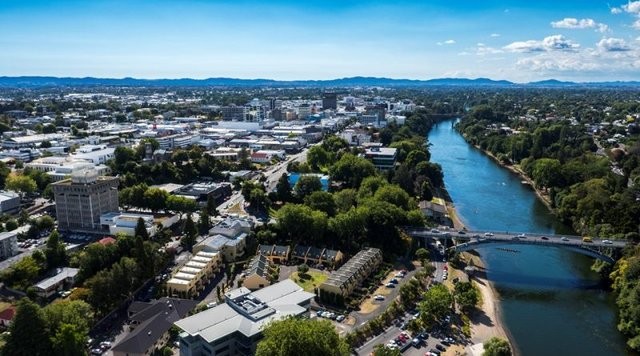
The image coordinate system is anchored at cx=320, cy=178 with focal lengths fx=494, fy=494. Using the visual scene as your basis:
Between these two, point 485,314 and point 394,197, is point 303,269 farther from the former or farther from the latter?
point 394,197

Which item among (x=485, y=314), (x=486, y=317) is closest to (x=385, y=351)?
(x=486, y=317)

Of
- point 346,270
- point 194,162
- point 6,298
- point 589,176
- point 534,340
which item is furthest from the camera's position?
point 194,162

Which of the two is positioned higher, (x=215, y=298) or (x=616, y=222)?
(x=616, y=222)

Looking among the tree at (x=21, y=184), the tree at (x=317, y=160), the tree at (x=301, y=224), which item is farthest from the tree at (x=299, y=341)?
the tree at (x=317, y=160)

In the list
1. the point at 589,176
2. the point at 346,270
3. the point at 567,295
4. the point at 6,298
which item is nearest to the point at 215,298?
the point at 346,270

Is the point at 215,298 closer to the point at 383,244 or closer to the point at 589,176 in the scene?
the point at 383,244
